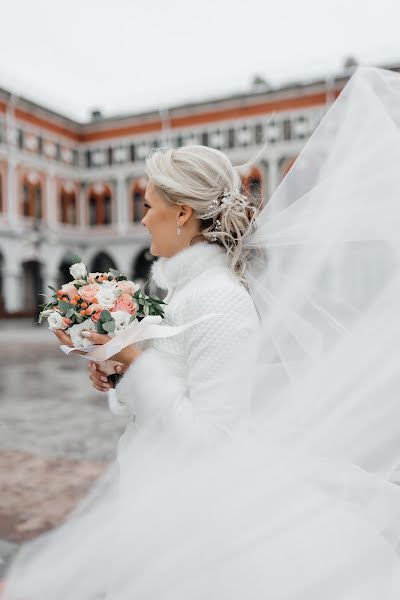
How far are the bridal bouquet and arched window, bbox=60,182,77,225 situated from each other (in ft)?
103

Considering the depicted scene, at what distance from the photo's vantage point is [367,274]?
63.0 inches

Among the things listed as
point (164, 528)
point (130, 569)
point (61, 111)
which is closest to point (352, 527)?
point (164, 528)

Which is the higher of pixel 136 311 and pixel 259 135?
pixel 259 135

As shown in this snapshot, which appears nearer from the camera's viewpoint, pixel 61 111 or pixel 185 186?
pixel 185 186

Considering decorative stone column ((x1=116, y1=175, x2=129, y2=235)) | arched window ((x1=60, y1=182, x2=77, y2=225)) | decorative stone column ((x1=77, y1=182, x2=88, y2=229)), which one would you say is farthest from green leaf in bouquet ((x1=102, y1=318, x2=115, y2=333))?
decorative stone column ((x1=77, y1=182, x2=88, y2=229))

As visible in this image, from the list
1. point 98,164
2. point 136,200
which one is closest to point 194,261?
point 136,200

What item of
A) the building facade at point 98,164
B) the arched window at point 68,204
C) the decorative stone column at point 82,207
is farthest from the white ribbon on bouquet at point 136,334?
the decorative stone column at point 82,207

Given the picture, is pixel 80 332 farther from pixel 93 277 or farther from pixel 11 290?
pixel 11 290

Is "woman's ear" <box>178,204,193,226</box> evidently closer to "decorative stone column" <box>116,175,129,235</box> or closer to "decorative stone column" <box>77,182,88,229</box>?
"decorative stone column" <box>116,175,129,235</box>

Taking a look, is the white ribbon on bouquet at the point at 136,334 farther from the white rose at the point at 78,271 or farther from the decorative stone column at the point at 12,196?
the decorative stone column at the point at 12,196

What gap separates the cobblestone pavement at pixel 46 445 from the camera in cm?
334

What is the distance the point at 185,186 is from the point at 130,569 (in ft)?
3.49

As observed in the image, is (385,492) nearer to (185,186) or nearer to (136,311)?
(136,311)

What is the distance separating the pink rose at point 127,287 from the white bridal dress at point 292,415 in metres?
0.13
